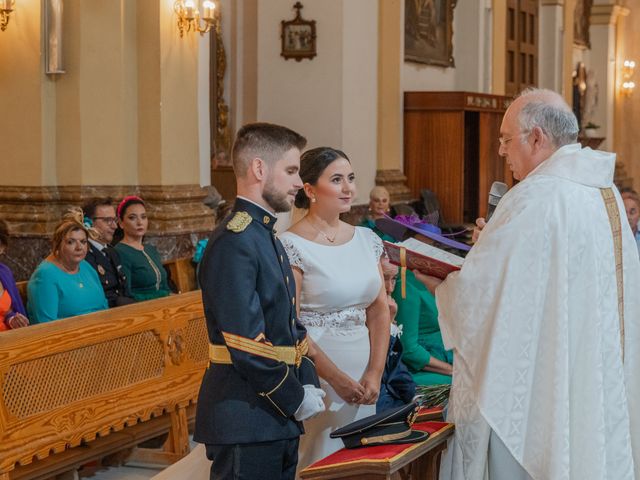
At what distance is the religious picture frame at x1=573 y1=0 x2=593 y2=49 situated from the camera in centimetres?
2253

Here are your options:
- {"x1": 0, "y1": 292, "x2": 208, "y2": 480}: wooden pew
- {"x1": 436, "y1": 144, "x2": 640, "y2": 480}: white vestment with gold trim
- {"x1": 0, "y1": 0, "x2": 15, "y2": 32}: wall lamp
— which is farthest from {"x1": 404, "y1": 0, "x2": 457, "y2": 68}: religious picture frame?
{"x1": 436, "y1": 144, "x2": 640, "y2": 480}: white vestment with gold trim

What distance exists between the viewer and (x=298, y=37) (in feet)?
42.1

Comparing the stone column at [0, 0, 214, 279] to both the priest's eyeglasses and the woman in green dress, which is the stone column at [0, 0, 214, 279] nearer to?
the priest's eyeglasses

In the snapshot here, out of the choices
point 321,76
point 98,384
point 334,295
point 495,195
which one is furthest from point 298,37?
point 334,295

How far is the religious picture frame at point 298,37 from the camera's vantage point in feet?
41.9

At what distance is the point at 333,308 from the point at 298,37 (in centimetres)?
881

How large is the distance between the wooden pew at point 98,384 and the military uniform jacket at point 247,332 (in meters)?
1.69

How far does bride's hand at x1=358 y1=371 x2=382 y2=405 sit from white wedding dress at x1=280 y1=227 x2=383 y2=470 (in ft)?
0.13

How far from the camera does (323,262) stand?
14.3 feet

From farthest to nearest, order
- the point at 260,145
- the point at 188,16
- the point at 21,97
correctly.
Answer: the point at 188,16 → the point at 21,97 → the point at 260,145

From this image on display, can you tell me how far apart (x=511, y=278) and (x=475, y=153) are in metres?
12.1

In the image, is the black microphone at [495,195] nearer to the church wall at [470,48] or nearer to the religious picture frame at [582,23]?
the church wall at [470,48]

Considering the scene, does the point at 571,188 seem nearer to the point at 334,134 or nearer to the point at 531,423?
the point at 531,423

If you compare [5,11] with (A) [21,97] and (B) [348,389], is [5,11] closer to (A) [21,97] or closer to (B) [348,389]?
(A) [21,97]
